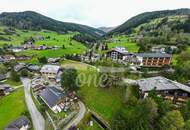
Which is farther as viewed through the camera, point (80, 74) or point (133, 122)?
point (80, 74)

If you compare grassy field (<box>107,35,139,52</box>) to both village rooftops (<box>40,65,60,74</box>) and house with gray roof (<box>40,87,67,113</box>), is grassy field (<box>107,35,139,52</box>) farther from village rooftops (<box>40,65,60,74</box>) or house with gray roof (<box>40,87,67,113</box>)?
house with gray roof (<box>40,87,67,113</box>)

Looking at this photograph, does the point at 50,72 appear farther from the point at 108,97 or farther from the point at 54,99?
the point at 108,97

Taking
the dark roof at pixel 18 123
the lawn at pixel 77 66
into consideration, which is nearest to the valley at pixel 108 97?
the dark roof at pixel 18 123

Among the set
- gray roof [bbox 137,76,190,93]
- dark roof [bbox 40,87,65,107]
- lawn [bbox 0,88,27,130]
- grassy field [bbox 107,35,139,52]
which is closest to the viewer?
gray roof [bbox 137,76,190,93]

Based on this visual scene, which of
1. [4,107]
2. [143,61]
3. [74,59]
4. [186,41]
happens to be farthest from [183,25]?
[4,107]

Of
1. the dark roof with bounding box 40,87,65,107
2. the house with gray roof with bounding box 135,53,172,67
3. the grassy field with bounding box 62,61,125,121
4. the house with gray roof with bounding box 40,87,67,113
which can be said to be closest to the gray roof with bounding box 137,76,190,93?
the grassy field with bounding box 62,61,125,121

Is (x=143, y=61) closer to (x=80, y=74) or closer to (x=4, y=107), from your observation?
(x=80, y=74)
